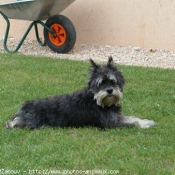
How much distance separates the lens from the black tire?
1142 centimetres

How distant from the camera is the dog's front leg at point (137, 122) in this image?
20.4 ft

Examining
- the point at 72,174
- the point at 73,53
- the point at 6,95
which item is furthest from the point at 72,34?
the point at 72,174

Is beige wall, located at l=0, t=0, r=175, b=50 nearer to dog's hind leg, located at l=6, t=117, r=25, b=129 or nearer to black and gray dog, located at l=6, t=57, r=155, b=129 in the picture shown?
black and gray dog, located at l=6, t=57, r=155, b=129

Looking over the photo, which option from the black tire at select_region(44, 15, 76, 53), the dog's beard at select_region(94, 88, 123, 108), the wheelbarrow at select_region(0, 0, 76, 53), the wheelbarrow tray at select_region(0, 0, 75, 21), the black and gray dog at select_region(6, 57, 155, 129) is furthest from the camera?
the black tire at select_region(44, 15, 76, 53)

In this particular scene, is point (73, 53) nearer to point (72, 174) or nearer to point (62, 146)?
point (62, 146)

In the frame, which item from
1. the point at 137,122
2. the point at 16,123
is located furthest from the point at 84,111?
the point at 16,123

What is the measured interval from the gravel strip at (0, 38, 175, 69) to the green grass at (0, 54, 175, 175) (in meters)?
2.08

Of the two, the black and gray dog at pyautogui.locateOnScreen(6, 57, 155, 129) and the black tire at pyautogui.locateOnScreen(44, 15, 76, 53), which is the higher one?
the black tire at pyautogui.locateOnScreen(44, 15, 76, 53)

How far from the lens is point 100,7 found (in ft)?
41.3

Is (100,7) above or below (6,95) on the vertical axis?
above

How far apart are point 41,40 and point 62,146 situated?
823 centimetres

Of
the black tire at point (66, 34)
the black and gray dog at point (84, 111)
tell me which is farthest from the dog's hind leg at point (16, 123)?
the black tire at point (66, 34)

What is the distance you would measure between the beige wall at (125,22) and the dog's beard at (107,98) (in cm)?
628

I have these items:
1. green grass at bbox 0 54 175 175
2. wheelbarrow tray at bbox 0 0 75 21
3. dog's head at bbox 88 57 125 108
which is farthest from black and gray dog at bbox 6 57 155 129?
wheelbarrow tray at bbox 0 0 75 21
